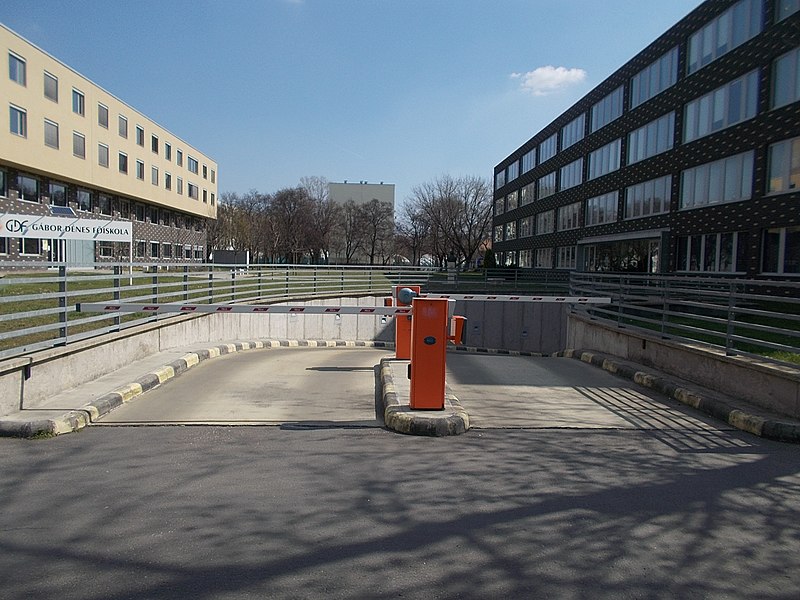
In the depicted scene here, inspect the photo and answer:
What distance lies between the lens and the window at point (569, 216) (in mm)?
44062

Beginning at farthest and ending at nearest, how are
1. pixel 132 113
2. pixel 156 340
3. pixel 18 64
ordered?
pixel 132 113, pixel 18 64, pixel 156 340

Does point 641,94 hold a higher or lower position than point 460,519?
higher

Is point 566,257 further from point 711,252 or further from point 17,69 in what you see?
point 17,69

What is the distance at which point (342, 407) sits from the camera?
7.93m

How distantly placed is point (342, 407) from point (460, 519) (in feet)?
12.4

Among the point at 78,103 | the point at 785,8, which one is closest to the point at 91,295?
the point at 785,8

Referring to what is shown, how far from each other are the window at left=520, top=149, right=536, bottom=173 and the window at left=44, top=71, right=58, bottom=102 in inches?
1487

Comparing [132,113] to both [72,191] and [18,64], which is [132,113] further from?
[18,64]

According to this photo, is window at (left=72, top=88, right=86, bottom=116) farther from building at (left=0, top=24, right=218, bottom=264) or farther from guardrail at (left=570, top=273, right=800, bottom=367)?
guardrail at (left=570, top=273, right=800, bottom=367)

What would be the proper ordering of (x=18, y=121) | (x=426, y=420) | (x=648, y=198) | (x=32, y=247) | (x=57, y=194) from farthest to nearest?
(x=57, y=194) → (x=32, y=247) → (x=648, y=198) → (x=18, y=121) → (x=426, y=420)

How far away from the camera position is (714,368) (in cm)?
858

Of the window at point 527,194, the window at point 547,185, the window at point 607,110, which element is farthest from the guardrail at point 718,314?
the window at point 527,194

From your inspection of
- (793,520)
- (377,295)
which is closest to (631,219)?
(377,295)

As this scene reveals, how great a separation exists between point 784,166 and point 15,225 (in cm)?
2453
